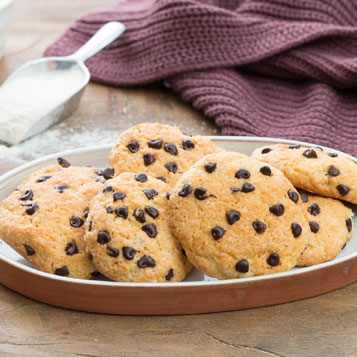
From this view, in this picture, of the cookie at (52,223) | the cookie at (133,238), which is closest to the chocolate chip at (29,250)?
the cookie at (52,223)

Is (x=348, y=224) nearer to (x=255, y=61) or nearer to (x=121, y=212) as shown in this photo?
(x=121, y=212)

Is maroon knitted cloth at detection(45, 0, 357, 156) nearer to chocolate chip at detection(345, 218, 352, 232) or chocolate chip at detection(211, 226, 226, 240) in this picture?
chocolate chip at detection(345, 218, 352, 232)

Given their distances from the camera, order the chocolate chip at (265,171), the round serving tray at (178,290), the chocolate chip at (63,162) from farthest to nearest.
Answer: the chocolate chip at (63,162) → the chocolate chip at (265,171) → the round serving tray at (178,290)

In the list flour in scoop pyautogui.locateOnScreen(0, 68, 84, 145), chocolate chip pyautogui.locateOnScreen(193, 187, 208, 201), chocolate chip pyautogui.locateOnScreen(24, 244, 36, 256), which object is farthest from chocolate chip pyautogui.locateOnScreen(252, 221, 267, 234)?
flour in scoop pyautogui.locateOnScreen(0, 68, 84, 145)

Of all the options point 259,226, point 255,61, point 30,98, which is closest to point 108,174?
point 259,226

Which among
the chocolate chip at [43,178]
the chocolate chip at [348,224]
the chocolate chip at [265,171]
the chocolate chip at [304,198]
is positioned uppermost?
the chocolate chip at [43,178]

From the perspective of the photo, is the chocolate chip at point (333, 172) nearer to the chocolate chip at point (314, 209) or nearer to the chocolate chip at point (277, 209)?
the chocolate chip at point (314, 209)
